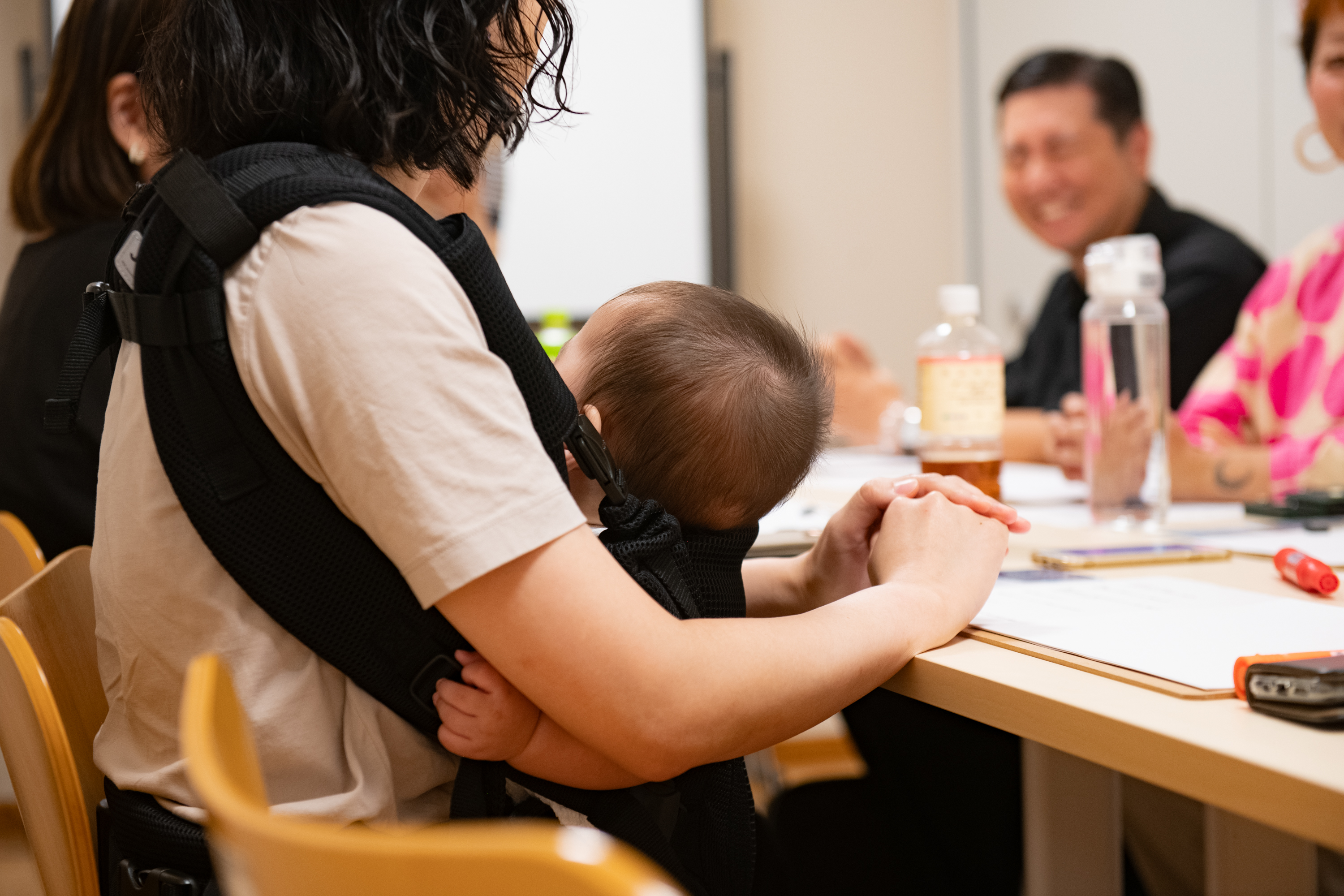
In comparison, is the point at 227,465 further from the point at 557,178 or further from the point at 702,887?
the point at 557,178

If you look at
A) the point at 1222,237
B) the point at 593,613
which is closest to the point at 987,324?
the point at 1222,237

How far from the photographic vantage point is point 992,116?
3562 mm

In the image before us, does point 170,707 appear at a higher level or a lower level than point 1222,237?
lower

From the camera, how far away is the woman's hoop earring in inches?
88.9

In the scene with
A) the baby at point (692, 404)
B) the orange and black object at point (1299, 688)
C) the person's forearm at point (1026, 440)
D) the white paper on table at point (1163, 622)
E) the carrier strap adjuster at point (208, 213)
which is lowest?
the person's forearm at point (1026, 440)

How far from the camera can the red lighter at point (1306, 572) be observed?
83 centimetres

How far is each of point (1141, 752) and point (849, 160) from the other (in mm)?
3117

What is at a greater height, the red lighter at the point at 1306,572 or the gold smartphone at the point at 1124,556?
the red lighter at the point at 1306,572

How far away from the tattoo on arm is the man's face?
125cm

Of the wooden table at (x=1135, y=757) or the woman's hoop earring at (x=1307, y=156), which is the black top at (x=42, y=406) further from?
the woman's hoop earring at (x=1307, y=156)

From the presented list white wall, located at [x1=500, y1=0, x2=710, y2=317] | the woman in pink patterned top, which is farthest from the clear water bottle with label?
white wall, located at [x1=500, y1=0, x2=710, y2=317]

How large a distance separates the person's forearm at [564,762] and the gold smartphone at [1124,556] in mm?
500

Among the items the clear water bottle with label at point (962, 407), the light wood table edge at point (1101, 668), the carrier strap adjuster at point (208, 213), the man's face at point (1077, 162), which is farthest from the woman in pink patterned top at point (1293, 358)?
the carrier strap adjuster at point (208, 213)

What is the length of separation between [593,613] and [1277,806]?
0.32m
